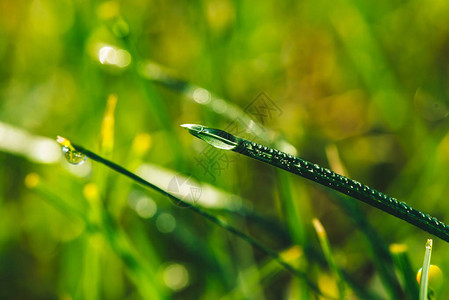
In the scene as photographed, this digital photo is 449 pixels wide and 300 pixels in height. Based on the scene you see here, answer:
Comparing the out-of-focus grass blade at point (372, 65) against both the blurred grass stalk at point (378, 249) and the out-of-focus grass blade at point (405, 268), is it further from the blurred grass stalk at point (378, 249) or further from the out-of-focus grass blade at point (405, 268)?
the out-of-focus grass blade at point (405, 268)

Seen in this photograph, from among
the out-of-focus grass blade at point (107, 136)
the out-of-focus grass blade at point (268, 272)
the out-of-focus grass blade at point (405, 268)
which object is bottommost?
the out-of-focus grass blade at point (405, 268)

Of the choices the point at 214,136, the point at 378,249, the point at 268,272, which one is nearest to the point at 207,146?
the point at 268,272

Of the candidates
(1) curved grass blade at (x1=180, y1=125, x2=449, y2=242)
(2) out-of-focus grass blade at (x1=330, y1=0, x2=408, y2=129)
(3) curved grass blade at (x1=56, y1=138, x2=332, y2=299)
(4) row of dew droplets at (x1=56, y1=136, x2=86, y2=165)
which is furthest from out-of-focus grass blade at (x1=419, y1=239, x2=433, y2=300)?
(2) out-of-focus grass blade at (x1=330, y1=0, x2=408, y2=129)

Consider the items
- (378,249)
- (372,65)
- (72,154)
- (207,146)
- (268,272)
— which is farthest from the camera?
(372,65)

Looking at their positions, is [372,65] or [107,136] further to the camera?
[372,65]

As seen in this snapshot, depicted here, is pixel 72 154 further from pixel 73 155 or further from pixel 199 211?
pixel 199 211

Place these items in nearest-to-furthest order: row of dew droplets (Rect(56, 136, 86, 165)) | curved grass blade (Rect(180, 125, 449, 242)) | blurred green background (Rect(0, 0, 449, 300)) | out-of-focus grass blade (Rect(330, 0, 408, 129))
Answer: curved grass blade (Rect(180, 125, 449, 242))
row of dew droplets (Rect(56, 136, 86, 165))
blurred green background (Rect(0, 0, 449, 300))
out-of-focus grass blade (Rect(330, 0, 408, 129))

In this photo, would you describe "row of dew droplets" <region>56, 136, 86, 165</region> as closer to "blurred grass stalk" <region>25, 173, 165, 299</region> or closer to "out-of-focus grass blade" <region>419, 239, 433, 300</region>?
"blurred grass stalk" <region>25, 173, 165, 299</region>

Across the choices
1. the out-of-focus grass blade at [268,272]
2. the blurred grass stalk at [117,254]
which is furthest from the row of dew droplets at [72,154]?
the out-of-focus grass blade at [268,272]

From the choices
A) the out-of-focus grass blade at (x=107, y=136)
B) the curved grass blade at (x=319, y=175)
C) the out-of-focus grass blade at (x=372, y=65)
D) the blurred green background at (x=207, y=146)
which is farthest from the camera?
the out-of-focus grass blade at (x=372, y=65)
